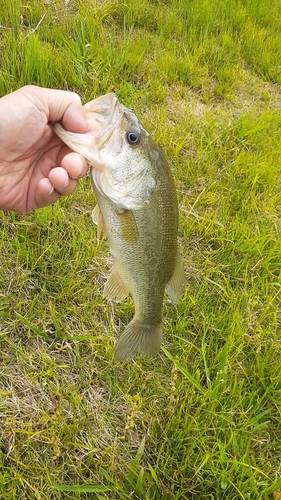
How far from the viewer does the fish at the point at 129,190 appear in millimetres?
1495

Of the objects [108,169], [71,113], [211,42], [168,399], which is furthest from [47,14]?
[168,399]

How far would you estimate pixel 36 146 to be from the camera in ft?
6.09

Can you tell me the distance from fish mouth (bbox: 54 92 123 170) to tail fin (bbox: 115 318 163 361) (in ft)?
2.16

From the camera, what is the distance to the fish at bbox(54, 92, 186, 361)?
150cm

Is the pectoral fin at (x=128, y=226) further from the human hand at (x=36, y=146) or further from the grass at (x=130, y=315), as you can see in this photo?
the grass at (x=130, y=315)

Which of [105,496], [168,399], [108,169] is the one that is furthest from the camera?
[168,399]

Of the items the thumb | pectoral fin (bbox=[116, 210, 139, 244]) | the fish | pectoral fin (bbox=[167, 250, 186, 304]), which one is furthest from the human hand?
pectoral fin (bbox=[167, 250, 186, 304])

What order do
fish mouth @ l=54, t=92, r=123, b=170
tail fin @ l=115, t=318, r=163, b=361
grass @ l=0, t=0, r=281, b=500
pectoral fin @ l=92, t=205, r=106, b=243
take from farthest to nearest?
grass @ l=0, t=0, r=281, b=500 → tail fin @ l=115, t=318, r=163, b=361 → pectoral fin @ l=92, t=205, r=106, b=243 → fish mouth @ l=54, t=92, r=123, b=170

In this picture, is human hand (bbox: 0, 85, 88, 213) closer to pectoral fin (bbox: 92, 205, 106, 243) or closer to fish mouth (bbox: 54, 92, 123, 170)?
fish mouth (bbox: 54, 92, 123, 170)

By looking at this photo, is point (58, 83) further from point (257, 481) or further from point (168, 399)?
point (257, 481)

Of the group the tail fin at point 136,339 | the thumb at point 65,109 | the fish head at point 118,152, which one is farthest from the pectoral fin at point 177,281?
the thumb at point 65,109

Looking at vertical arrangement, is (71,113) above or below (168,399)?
above

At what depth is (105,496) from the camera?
1.90 meters

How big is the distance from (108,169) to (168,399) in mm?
1175
